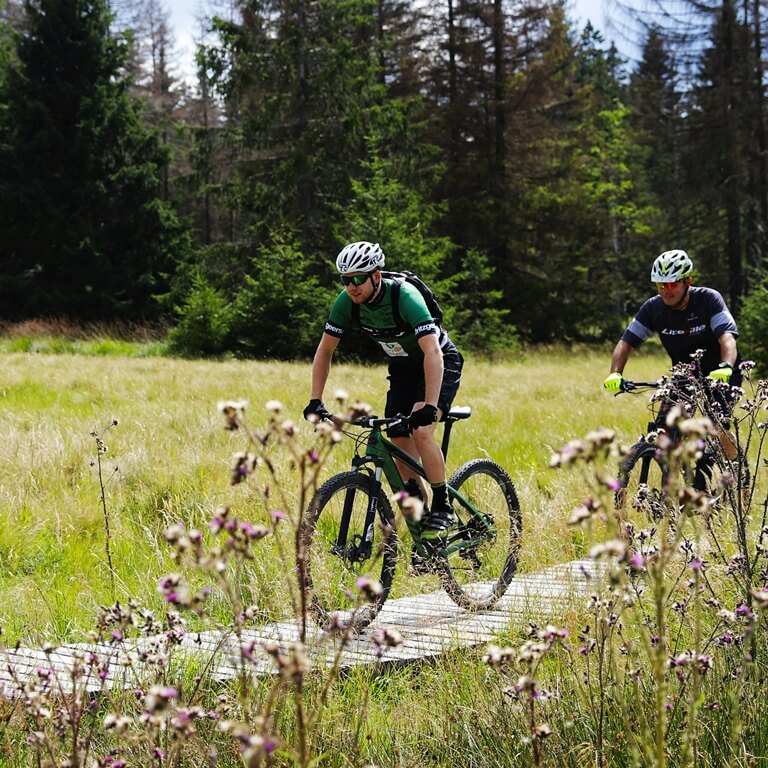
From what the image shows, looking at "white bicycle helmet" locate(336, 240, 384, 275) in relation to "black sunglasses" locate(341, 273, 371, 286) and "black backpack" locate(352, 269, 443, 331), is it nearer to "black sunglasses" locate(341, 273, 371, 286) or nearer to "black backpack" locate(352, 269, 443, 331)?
"black sunglasses" locate(341, 273, 371, 286)

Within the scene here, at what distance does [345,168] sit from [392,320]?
23.7 m

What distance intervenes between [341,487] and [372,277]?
126 cm

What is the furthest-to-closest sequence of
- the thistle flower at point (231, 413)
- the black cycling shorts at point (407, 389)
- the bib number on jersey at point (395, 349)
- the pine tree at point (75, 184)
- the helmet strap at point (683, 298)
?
the pine tree at point (75, 184) < the helmet strap at point (683, 298) < the black cycling shorts at point (407, 389) < the bib number on jersey at point (395, 349) < the thistle flower at point (231, 413)

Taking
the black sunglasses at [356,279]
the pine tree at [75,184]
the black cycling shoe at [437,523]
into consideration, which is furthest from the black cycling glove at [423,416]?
the pine tree at [75,184]

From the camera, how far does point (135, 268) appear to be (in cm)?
3003

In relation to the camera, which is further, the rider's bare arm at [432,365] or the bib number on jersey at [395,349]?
the bib number on jersey at [395,349]

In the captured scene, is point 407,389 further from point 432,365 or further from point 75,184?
point 75,184

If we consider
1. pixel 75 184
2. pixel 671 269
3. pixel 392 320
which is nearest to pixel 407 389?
pixel 392 320

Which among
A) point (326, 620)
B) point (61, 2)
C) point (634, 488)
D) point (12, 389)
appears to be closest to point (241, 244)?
point (61, 2)

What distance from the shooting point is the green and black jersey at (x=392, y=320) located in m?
5.10

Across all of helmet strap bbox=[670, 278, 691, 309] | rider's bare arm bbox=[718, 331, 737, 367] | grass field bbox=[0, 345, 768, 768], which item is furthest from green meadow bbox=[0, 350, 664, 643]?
helmet strap bbox=[670, 278, 691, 309]

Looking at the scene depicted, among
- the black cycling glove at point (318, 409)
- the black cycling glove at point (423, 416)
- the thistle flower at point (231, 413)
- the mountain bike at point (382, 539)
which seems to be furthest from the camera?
the black cycling glove at point (423, 416)

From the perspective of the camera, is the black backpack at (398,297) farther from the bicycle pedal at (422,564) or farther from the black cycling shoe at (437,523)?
the bicycle pedal at (422,564)

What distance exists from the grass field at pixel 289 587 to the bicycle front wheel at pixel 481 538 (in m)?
0.19
